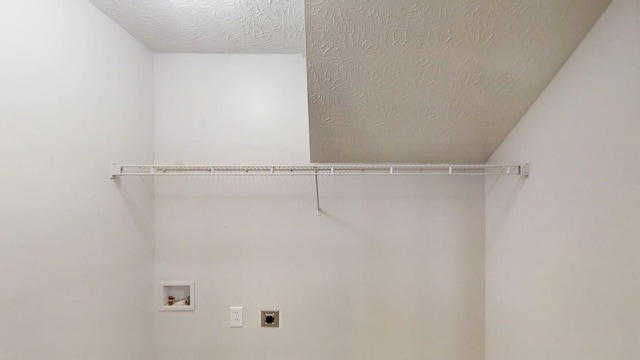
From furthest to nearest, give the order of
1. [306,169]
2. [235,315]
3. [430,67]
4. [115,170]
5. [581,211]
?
[235,315] → [306,169] → [115,170] → [430,67] → [581,211]

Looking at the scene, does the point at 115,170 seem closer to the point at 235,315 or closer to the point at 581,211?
the point at 235,315

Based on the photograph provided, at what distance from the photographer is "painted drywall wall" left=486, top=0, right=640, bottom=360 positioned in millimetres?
860

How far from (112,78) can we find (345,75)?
1076 mm

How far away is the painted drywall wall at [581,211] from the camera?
860mm

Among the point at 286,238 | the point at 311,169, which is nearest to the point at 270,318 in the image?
the point at 286,238

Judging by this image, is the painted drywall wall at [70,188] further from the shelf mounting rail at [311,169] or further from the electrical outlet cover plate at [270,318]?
the electrical outlet cover plate at [270,318]

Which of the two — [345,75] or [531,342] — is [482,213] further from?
[345,75]

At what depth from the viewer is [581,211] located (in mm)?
1012

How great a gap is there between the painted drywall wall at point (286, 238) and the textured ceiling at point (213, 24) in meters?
0.10

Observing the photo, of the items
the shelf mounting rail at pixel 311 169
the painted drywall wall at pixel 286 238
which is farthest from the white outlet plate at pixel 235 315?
the shelf mounting rail at pixel 311 169

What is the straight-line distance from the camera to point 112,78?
1310 millimetres

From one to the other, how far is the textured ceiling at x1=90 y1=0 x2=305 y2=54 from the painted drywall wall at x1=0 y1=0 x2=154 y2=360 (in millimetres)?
111

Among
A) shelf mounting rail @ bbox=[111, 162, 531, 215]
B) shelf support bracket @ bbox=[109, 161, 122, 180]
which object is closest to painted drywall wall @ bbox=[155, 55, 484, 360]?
shelf mounting rail @ bbox=[111, 162, 531, 215]

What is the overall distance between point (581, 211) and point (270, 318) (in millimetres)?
1516
